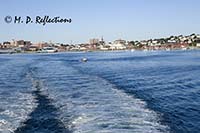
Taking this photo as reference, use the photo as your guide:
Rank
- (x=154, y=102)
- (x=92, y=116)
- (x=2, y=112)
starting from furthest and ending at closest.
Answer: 1. (x=154, y=102)
2. (x=2, y=112)
3. (x=92, y=116)

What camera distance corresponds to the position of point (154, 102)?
2330 cm

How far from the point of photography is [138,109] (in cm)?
2036

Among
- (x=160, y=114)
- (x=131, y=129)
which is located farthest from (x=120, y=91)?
(x=131, y=129)

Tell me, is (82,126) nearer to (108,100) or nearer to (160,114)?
(160,114)

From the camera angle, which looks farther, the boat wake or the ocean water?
the ocean water

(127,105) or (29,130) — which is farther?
(127,105)

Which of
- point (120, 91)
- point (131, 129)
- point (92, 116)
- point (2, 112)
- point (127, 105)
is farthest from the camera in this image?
point (120, 91)

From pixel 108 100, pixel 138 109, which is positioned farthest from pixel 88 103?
pixel 138 109

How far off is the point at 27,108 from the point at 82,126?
561 cm

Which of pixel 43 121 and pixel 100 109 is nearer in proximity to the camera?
pixel 43 121

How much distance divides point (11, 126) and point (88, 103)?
20.7ft

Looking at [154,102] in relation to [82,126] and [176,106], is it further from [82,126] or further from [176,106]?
[82,126]

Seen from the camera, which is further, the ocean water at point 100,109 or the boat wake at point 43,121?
the ocean water at point 100,109

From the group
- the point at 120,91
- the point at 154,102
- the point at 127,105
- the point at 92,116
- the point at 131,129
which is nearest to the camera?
the point at 131,129
